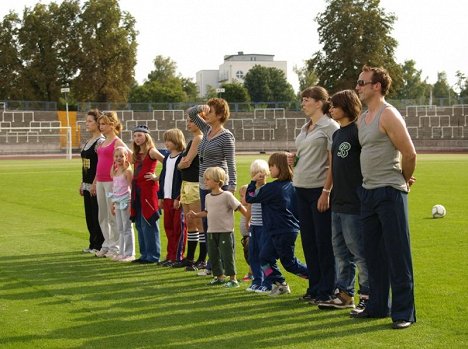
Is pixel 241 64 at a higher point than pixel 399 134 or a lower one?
higher

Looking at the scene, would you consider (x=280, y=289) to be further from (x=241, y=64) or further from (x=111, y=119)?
(x=241, y=64)

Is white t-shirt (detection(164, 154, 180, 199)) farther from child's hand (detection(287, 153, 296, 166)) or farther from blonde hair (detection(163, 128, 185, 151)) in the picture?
child's hand (detection(287, 153, 296, 166))

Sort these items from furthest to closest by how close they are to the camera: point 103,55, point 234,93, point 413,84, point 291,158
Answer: point 413,84 → point 234,93 → point 103,55 → point 291,158

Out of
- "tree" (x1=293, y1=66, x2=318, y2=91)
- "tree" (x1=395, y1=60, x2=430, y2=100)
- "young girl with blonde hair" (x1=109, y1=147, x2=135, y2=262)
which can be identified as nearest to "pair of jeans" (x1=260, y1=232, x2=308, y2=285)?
"young girl with blonde hair" (x1=109, y1=147, x2=135, y2=262)

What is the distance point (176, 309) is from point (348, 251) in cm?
170

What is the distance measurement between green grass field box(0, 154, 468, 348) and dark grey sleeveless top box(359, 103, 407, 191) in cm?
120

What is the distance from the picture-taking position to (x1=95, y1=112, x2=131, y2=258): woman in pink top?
485 inches

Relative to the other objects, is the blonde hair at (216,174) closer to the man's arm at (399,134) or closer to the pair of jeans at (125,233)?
the pair of jeans at (125,233)

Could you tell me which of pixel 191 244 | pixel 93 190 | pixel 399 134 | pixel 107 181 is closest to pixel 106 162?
pixel 107 181

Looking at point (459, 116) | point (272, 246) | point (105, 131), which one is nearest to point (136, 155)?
point (105, 131)

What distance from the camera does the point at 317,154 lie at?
8.27 m

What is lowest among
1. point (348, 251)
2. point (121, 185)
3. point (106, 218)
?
point (106, 218)

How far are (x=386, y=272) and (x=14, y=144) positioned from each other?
60.8 m

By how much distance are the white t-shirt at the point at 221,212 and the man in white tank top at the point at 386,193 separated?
238 centimetres
